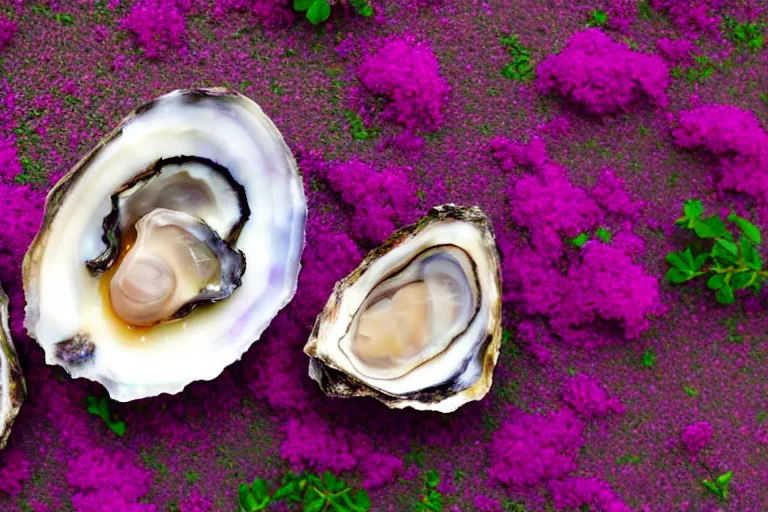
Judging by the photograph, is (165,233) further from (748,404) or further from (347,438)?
(748,404)

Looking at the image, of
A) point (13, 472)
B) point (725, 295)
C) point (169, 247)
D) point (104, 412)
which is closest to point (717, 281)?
point (725, 295)

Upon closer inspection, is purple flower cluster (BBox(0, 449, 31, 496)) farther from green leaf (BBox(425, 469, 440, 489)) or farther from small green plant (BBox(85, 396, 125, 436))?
green leaf (BBox(425, 469, 440, 489))

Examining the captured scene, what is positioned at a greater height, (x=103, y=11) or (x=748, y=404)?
(x=103, y=11)

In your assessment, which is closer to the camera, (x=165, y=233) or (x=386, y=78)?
(x=165, y=233)

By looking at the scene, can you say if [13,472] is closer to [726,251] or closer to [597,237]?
[597,237]

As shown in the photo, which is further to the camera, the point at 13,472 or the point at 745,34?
the point at 745,34

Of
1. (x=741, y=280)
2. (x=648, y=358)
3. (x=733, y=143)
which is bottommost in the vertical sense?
(x=648, y=358)

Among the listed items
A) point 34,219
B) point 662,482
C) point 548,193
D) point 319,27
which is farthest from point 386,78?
point 662,482

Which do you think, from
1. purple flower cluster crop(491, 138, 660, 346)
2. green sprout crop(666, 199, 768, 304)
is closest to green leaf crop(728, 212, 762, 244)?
green sprout crop(666, 199, 768, 304)
